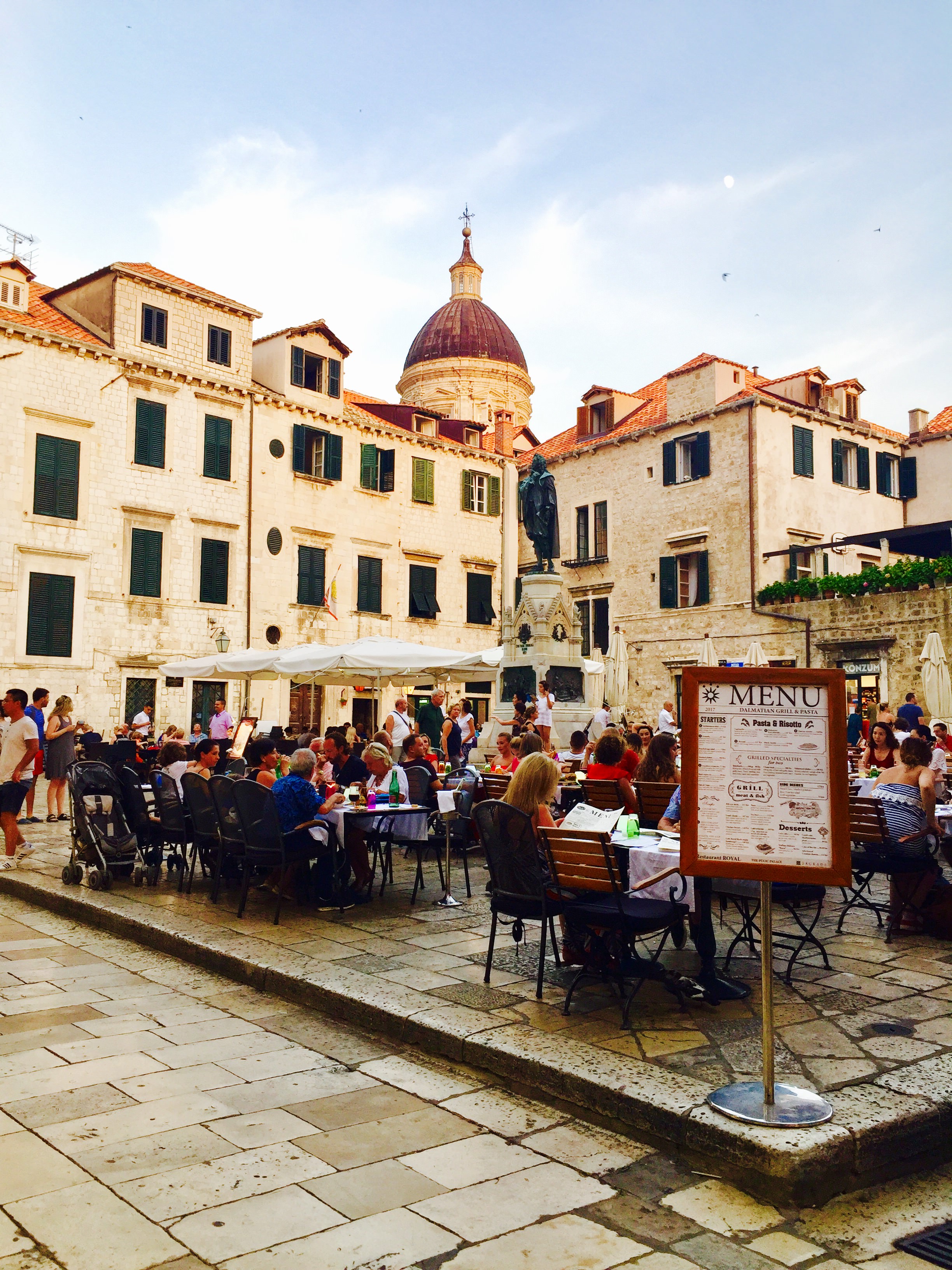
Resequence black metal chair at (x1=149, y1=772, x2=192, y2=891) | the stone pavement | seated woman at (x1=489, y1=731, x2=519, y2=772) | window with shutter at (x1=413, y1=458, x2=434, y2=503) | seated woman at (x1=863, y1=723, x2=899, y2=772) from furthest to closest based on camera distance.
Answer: window with shutter at (x1=413, y1=458, x2=434, y2=503) → seated woman at (x1=489, y1=731, x2=519, y2=772) → seated woman at (x1=863, y1=723, x2=899, y2=772) → black metal chair at (x1=149, y1=772, x2=192, y2=891) → the stone pavement

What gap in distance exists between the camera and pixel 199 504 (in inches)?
1025

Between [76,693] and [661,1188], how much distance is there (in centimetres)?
2190

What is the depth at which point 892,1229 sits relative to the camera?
10.9 feet

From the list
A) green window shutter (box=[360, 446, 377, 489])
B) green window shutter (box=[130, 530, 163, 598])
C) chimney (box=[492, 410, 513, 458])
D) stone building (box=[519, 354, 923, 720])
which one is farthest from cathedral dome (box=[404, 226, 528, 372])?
green window shutter (box=[130, 530, 163, 598])

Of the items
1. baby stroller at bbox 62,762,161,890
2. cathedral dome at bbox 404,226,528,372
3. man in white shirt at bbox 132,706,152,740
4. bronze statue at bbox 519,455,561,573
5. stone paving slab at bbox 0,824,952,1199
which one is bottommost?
stone paving slab at bbox 0,824,952,1199

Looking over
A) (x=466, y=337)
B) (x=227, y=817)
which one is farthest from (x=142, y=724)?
(x=466, y=337)

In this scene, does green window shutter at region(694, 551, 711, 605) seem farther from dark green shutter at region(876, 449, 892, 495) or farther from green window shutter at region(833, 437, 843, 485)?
dark green shutter at region(876, 449, 892, 495)

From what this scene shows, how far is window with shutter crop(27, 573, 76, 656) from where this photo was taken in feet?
74.3

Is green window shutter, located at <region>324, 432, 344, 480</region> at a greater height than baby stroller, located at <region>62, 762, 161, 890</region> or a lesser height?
greater

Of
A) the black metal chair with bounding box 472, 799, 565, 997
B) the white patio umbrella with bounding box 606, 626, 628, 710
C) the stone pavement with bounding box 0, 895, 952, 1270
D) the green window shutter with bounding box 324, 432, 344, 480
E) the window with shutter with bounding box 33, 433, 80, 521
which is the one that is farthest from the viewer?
the green window shutter with bounding box 324, 432, 344, 480

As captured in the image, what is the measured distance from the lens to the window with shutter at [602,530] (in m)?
32.7

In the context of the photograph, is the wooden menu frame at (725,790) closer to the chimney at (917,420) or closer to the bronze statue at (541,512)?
the bronze statue at (541,512)

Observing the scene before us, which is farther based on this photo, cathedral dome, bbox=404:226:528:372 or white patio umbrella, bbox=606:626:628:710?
cathedral dome, bbox=404:226:528:372

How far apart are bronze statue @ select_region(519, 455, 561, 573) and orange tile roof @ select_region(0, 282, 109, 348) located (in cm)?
1210
